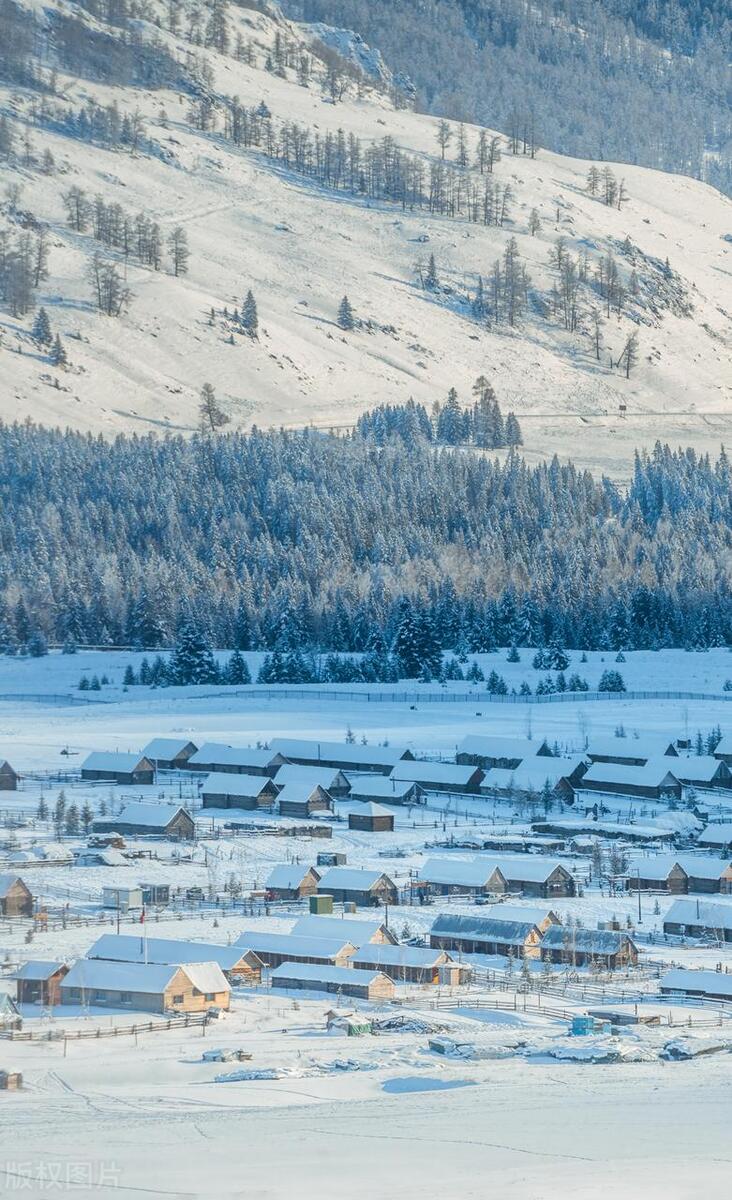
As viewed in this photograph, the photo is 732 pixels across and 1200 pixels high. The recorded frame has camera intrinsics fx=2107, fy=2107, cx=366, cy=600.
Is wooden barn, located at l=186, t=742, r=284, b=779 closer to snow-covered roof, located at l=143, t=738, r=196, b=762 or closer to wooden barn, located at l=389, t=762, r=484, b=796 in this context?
snow-covered roof, located at l=143, t=738, r=196, b=762

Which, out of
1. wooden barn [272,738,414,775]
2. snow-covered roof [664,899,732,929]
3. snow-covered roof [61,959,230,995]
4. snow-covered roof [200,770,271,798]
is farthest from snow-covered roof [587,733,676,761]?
snow-covered roof [61,959,230,995]

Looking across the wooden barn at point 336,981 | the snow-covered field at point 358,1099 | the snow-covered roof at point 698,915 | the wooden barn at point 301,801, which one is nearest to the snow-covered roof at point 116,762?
the wooden barn at point 301,801

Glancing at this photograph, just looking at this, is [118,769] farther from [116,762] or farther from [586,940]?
[586,940]

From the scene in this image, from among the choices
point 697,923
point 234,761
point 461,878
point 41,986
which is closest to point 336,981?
point 41,986

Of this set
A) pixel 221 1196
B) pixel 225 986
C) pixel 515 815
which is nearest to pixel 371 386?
pixel 515 815

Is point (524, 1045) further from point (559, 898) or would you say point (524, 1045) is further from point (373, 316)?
point (373, 316)

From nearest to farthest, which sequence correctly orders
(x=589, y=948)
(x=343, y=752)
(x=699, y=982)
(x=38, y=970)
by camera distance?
(x=38, y=970)
(x=699, y=982)
(x=589, y=948)
(x=343, y=752)
